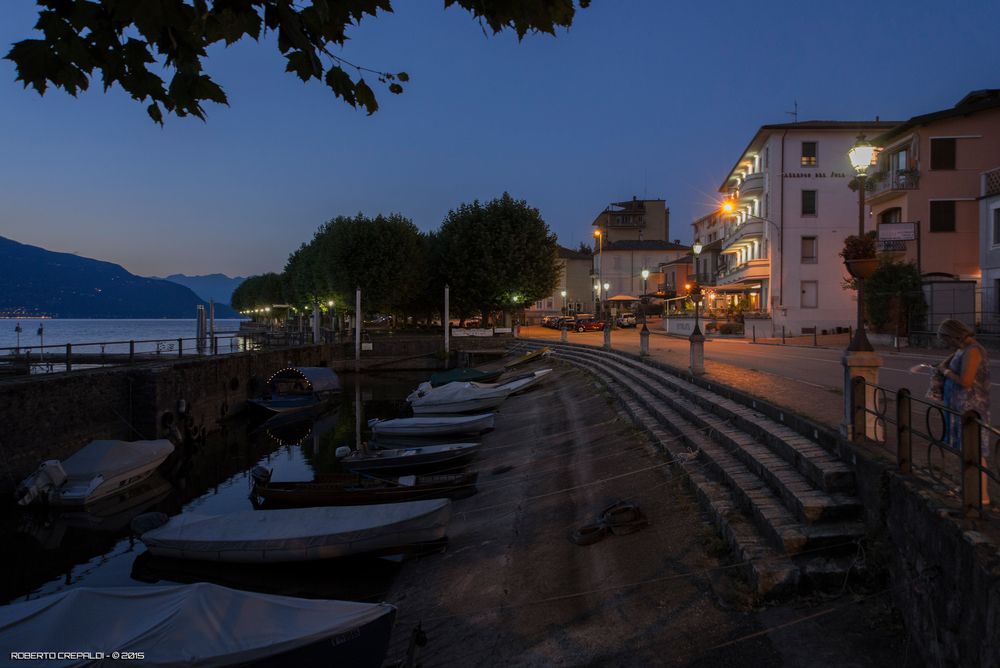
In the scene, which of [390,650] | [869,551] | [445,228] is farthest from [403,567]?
[445,228]

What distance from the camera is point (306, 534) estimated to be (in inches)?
437

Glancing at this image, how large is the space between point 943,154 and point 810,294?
40.9ft

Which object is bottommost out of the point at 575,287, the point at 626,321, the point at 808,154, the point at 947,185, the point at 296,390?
the point at 296,390

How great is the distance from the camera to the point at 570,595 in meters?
7.45

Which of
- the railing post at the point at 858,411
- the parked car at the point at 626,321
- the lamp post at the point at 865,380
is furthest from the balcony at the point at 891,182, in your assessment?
the railing post at the point at 858,411

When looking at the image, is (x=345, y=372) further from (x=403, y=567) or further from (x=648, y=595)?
(x=648, y=595)

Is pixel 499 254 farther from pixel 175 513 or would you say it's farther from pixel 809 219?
pixel 175 513

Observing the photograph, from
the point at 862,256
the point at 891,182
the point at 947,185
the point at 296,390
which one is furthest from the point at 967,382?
the point at 891,182

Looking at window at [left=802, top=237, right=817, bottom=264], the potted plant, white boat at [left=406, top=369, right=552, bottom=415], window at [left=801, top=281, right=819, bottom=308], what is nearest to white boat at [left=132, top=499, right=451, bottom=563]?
the potted plant

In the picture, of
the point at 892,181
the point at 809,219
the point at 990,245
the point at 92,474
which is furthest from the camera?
the point at 809,219

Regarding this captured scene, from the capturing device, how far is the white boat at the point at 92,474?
15.7 metres

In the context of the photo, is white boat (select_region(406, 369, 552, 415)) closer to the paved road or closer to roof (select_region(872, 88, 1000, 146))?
the paved road

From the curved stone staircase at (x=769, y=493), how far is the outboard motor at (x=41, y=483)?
15547 millimetres

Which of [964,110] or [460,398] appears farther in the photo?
[964,110]
